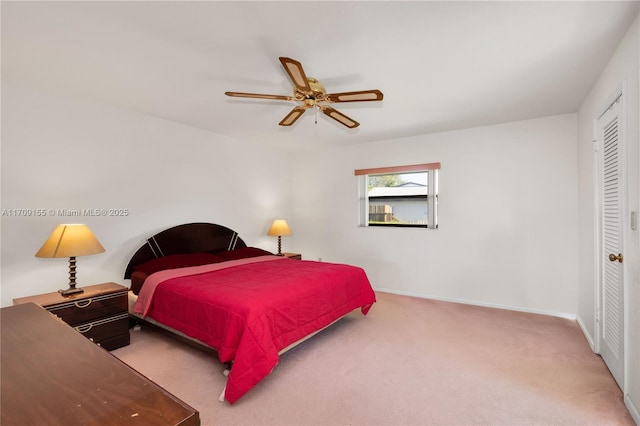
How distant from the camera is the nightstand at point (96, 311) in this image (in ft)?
8.05

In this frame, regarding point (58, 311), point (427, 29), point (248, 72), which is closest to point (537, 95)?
point (427, 29)

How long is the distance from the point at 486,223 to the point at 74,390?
14.1ft

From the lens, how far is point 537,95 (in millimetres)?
2973

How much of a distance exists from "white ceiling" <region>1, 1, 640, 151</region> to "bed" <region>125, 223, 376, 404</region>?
1.71 m

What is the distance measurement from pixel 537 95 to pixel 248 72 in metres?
2.72

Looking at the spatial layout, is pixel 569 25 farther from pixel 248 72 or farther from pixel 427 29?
pixel 248 72

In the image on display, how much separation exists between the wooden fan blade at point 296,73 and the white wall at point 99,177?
90.3 inches

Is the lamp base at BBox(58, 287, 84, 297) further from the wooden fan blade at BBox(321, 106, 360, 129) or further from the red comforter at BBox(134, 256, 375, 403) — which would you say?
the wooden fan blade at BBox(321, 106, 360, 129)

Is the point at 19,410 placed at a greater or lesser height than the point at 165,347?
greater

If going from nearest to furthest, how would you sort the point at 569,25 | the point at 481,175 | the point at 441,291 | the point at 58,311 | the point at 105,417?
the point at 105,417 < the point at 569,25 < the point at 58,311 < the point at 481,175 < the point at 441,291

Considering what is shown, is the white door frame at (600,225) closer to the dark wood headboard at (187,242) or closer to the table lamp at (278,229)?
the table lamp at (278,229)

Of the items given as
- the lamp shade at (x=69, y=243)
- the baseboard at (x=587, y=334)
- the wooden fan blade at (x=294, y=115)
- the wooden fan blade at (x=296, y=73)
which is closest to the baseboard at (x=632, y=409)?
the baseboard at (x=587, y=334)

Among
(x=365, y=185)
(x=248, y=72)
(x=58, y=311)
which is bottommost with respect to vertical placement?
(x=58, y=311)

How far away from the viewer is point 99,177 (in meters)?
3.18
